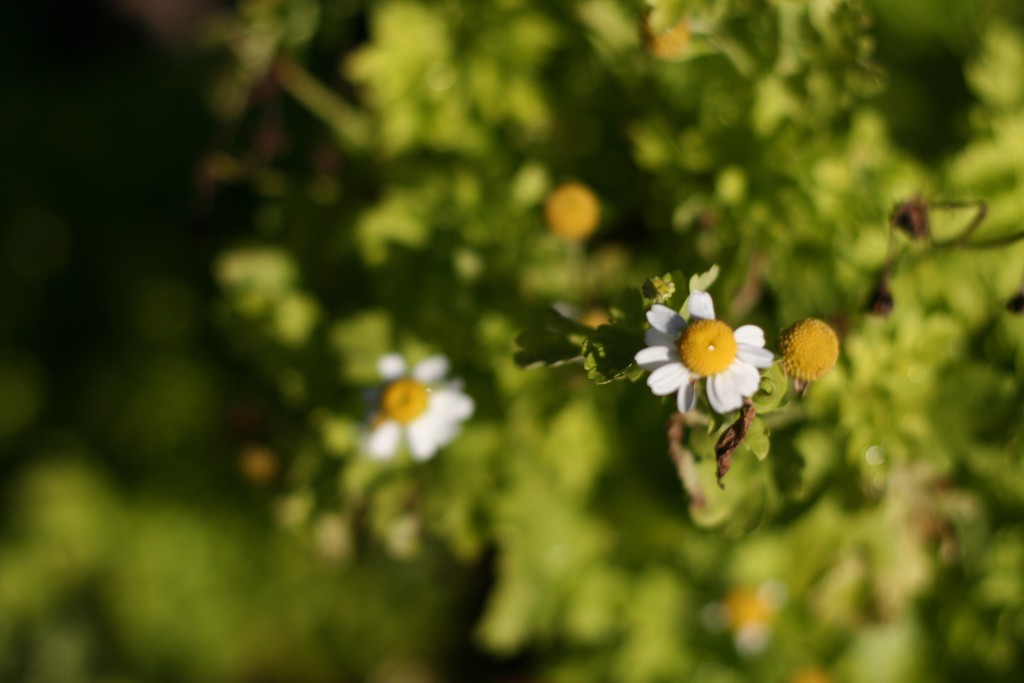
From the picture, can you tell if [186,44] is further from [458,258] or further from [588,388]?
[588,388]

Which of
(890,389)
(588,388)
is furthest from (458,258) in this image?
(890,389)

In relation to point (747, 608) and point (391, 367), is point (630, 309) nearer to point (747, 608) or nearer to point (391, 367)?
point (391, 367)

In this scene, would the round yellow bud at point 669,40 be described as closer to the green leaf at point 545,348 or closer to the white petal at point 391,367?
the green leaf at point 545,348

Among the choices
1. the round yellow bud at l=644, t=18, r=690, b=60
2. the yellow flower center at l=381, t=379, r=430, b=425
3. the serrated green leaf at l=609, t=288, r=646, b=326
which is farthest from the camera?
the yellow flower center at l=381, t=379, r=430, b=425

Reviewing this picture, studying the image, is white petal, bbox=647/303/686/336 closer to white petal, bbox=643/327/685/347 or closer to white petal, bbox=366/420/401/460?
white petal, bbox=643/327/685/347

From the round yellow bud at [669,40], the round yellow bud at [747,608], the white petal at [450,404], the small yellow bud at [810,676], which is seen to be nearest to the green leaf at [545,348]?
the white petal at [450,404]

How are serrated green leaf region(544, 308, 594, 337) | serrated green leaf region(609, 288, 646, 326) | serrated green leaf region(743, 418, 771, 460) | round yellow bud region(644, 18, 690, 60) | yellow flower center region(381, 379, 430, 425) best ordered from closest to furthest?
serrated green leaf region(743, 418, 771, 460) < serrated green leaf region(609, 288, 646, 326) < serrated green leaf region(544, 308, 594, 337) < round yellow bud region(644, 18, 690, 60) < yellow flower center region(381, 379, 430, 425)

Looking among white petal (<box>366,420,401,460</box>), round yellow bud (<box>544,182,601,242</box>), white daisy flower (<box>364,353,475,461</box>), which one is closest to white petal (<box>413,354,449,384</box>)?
white daisy flower (<box>364,353,475,461</box>)
